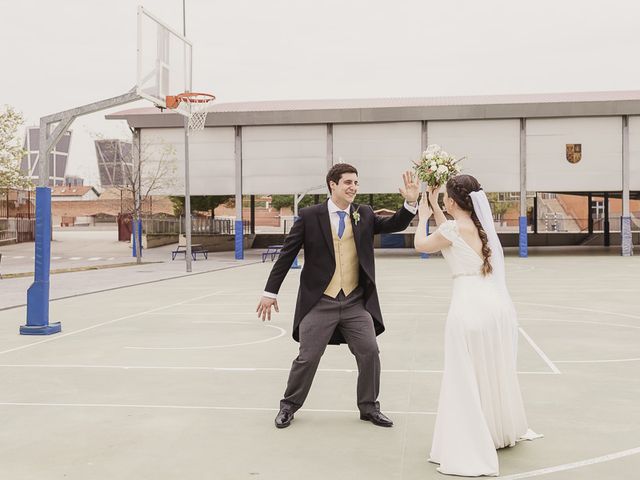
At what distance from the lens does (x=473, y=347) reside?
512cm

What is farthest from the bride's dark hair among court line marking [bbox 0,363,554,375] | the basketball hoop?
the basketball hoop

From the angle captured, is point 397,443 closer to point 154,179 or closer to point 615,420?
point 615,420

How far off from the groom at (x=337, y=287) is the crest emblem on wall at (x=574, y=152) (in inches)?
1462

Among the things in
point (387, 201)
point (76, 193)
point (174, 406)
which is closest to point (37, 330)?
point (174, 406)

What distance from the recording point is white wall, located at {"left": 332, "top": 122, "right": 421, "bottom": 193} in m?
41.8

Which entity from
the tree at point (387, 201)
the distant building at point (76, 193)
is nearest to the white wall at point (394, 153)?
the tree at point (387, 201)

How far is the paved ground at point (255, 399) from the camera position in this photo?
5.26m

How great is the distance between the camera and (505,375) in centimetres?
521

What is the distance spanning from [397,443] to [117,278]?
20.7 m

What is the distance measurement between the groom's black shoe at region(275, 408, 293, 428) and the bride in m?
1.44

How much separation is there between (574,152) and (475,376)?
3826 centimetres

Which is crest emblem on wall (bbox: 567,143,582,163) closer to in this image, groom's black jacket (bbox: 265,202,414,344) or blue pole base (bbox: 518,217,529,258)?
blue pole base (bbox: 518,217,529,258)

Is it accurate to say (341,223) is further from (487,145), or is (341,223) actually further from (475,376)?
(487,145)

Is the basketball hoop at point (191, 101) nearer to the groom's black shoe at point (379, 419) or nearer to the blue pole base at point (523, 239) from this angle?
the groom's black shoe at point (379, 419)
